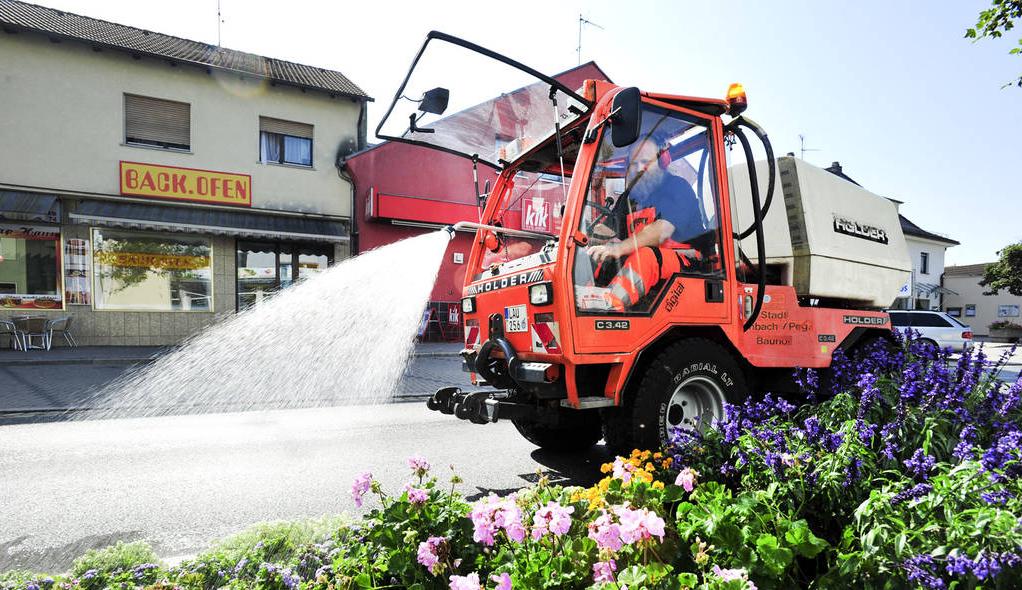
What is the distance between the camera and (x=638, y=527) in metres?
1.52

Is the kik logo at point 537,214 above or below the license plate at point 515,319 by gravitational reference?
above

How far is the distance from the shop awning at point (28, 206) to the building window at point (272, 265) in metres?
4.16

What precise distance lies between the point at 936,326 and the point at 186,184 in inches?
881

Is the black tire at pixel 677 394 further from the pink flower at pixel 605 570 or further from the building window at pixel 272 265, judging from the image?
the building window at pixel 272 265

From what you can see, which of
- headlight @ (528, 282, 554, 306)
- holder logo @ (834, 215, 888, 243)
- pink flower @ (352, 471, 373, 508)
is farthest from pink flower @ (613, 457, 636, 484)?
holder logo @ (834, 215, 888, 243)

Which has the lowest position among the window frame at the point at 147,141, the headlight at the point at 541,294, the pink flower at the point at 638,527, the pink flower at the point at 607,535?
the pink flower at the point at 607,535

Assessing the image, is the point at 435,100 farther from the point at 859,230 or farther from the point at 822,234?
the point at 859,230

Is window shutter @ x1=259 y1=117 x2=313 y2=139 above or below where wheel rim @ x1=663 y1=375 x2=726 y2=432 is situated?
above

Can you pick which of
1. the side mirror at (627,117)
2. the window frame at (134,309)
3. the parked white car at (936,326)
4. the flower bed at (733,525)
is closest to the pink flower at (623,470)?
the flower bed at (733,525)

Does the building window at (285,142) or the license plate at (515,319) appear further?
the building window at (285,142)

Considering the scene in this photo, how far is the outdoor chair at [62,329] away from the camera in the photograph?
13.0 meters

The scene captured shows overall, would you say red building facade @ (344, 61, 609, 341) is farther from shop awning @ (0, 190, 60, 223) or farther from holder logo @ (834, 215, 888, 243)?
holder logo @ (834, 215, 888, 243)

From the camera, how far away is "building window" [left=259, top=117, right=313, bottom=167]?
15.8m

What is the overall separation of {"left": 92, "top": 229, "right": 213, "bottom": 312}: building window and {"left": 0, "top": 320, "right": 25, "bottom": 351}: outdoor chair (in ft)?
5.55
